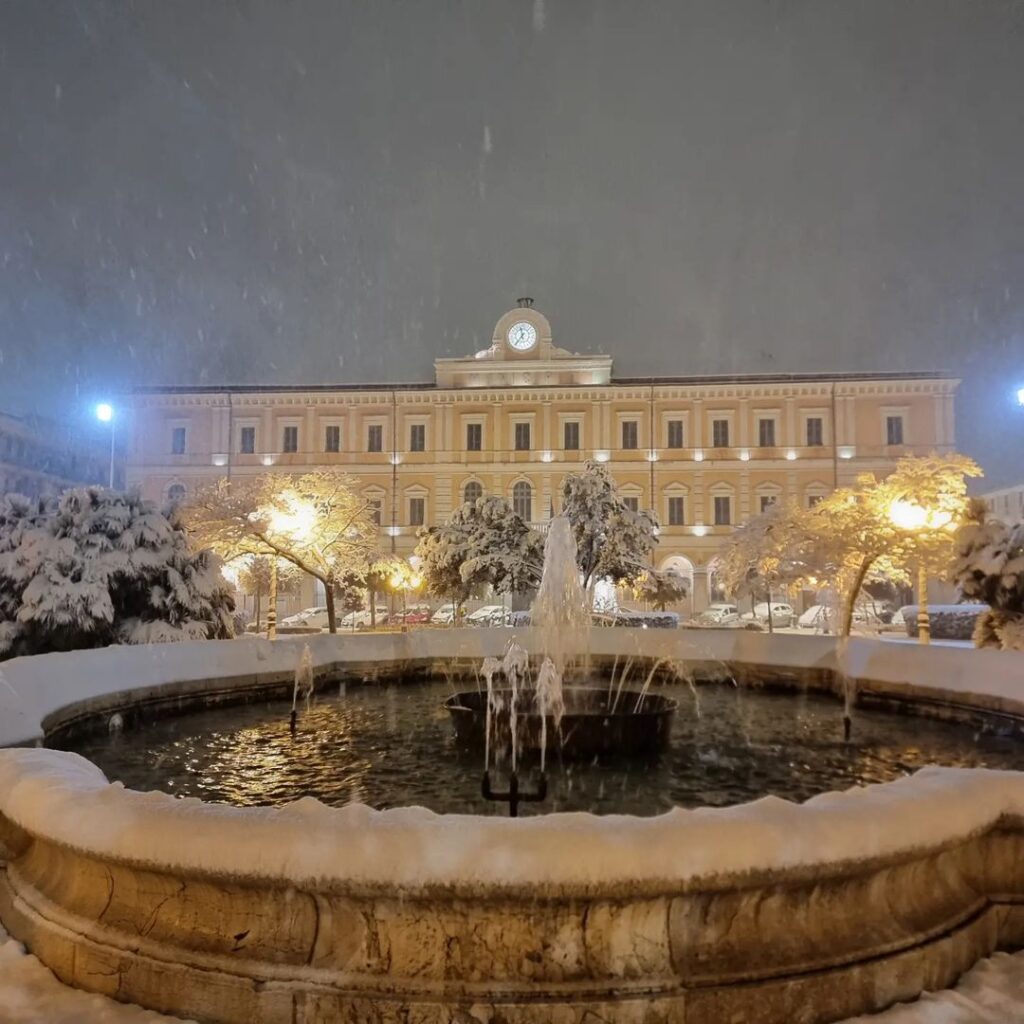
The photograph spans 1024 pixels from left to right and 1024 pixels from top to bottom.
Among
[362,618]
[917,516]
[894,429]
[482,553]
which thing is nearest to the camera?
[917,516]

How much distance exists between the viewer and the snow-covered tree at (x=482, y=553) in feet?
89.5

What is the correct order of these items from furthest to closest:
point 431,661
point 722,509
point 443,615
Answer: point 722,509 → point 443,615 → point 431,661

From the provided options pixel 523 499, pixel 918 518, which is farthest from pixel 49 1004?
pixel 523 499

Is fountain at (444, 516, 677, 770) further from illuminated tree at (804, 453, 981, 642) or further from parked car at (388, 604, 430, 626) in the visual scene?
parked car at (388, 604, 430, 626)

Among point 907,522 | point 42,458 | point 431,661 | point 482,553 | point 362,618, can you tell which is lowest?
point 362,618

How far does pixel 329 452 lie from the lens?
4662 cm

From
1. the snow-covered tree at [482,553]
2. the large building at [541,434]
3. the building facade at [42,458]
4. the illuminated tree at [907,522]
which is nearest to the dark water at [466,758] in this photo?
the illuminated tree at [907,522]

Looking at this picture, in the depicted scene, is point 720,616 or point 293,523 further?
point 720,616

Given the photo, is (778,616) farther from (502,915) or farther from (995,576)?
(502,915)

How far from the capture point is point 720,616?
37375mm

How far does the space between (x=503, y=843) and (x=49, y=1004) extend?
1700 millimetres

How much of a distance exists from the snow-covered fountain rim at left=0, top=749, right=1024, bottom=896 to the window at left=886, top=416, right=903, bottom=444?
147ft

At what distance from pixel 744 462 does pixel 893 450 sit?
7.56 m

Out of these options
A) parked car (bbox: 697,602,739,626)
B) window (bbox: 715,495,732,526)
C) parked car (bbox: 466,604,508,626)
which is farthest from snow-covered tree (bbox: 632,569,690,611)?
window (bbox: 715,495,732,526)
